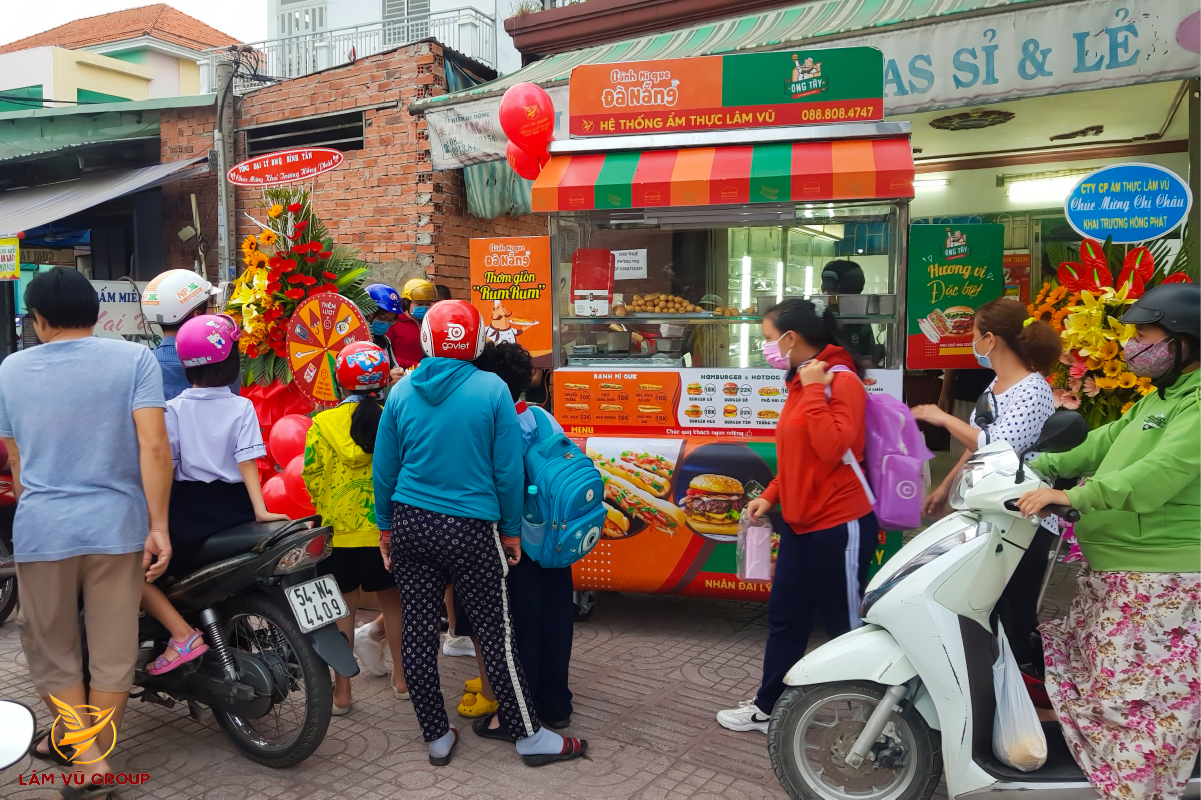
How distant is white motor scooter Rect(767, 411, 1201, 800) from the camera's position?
105 inches

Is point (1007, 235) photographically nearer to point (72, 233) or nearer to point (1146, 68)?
point (1146, 68)

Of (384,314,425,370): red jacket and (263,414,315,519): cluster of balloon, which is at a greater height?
(384,314,425,370): red jacket

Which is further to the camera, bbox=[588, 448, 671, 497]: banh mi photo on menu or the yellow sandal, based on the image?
bbox=[588, 448, 671, 497]: banh mi photo on menu

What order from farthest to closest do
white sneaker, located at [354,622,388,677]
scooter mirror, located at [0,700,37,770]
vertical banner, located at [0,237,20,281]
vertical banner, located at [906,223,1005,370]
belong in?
vertical banner, located at [0,237,20,281], vertical banner, located at [906,223,1005,370], white sneaker, located at [354,622,388,677], scooter mirror, located at [0,700,37,770]

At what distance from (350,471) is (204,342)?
2.64 ft

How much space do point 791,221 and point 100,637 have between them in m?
3.85

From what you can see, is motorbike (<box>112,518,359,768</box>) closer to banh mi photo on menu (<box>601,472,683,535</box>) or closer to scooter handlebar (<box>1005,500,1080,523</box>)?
banh mi photo on menu (<box>601,472,683,535</box>)

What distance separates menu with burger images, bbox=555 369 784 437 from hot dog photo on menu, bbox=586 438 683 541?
0.61ft

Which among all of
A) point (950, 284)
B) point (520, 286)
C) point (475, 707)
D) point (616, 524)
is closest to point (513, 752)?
point (475, 707)

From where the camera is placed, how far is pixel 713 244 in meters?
5.13

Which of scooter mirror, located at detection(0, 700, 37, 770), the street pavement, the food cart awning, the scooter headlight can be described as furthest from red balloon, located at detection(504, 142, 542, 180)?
the food cart awning

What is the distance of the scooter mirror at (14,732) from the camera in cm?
172

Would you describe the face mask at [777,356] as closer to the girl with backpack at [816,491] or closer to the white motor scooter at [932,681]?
the girl with backpack at [816,491]

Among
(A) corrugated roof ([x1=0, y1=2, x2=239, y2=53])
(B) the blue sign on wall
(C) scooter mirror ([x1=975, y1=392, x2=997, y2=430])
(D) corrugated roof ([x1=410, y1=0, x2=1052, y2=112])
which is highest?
(A) corrugated roof ([x1=0, y1=2, x2=239, y2=53])
